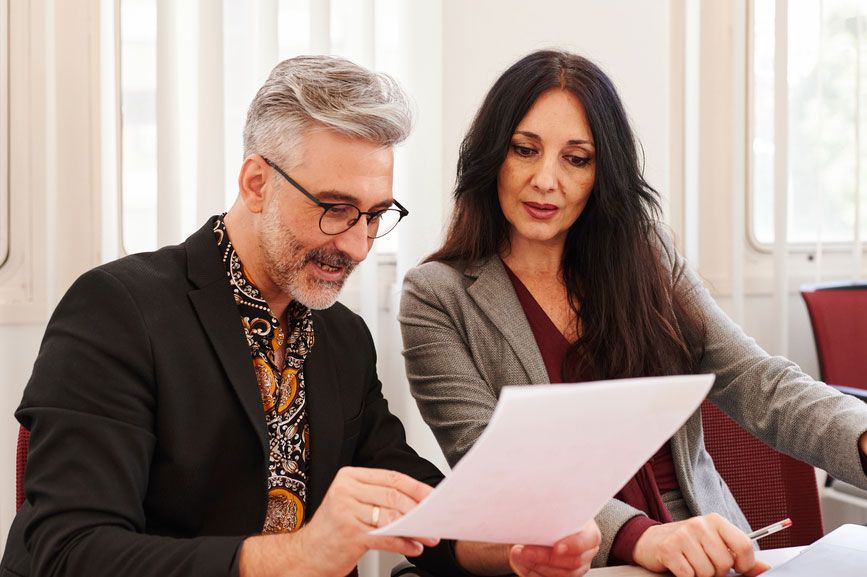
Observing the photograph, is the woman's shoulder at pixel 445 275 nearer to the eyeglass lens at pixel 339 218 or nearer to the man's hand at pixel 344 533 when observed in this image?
the eyeglass lens at pixel 339 218

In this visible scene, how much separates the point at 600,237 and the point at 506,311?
319 mm

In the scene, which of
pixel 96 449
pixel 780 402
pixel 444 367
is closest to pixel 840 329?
pixel 780 402

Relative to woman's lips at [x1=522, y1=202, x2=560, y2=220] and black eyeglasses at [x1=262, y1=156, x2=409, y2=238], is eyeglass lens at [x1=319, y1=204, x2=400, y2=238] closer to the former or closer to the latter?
black eyeglasses at [x1=262, y1=156, x2=409, y2=238]

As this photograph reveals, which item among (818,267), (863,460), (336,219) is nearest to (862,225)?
(818,267)

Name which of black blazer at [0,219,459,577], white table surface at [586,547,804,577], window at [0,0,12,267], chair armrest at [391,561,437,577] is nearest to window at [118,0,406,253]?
window at [0,0,12,267]

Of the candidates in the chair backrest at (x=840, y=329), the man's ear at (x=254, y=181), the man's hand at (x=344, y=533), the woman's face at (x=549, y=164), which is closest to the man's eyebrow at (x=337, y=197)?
the man's ear at (x=254, y=181)

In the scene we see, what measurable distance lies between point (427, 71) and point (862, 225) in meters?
1.83

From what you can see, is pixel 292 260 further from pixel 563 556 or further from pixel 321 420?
pixel 563 556

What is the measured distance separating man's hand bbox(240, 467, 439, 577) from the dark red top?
2.65 feet

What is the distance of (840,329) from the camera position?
9.66 ft

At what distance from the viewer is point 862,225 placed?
342 cm

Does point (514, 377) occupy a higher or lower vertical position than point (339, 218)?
lower

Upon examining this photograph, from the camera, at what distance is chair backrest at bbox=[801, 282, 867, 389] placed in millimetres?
2918

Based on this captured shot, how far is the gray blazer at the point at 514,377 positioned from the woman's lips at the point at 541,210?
145mm
